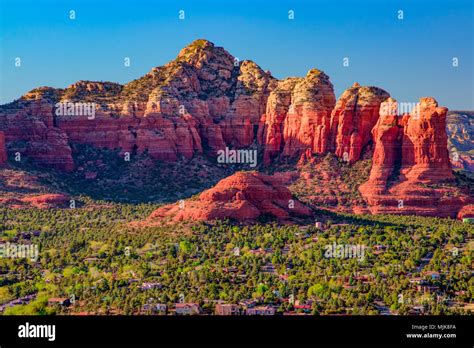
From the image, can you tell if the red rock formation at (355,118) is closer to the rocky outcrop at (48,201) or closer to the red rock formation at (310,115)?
the red rock formation at (310,115)

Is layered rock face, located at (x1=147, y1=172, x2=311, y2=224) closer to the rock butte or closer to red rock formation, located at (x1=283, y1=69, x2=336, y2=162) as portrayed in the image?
the rock butte

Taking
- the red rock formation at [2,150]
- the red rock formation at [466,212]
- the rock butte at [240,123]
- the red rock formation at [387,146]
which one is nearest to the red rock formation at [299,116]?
the rock butte at [240,123]

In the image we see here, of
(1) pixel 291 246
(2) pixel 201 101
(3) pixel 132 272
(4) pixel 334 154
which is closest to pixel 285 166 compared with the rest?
(4) pixel 334 154

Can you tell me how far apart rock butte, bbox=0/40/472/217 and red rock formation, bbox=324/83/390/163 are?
0.49ft

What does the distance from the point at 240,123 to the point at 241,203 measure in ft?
180

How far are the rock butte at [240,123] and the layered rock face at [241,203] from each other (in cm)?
2191

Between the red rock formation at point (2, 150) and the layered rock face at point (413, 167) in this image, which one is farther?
the red rock formation at point (2, 150)

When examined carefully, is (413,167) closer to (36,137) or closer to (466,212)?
(466,212)

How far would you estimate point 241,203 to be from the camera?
106500 millimetres

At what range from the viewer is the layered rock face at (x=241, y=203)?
106000 mm

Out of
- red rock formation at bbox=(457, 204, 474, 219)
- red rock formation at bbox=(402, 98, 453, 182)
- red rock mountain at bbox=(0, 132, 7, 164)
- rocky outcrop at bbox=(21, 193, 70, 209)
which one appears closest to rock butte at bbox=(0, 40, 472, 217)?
red rock formation at bbox=(402, 98, 453, 182)

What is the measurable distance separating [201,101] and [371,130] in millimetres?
34809

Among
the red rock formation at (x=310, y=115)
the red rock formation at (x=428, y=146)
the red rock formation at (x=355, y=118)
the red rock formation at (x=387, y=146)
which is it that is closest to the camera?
the red rock formation at (x=428, y=146)
